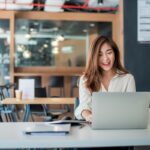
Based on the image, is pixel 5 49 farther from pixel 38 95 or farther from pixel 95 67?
pixel 95 67

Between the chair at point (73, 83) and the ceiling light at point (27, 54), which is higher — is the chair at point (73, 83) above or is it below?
below

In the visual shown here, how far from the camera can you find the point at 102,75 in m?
2.18

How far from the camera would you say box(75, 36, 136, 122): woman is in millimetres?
2076

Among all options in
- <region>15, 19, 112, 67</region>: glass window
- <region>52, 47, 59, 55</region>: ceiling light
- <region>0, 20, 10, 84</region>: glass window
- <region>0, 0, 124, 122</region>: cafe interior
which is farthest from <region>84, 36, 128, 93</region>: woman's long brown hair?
<region>52, 47, 59, 55</region>: ceiling light

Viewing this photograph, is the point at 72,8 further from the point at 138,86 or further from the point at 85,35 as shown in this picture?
the point at 138,86

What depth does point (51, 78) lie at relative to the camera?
7.08m

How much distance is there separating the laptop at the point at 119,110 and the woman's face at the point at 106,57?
2.14 ft

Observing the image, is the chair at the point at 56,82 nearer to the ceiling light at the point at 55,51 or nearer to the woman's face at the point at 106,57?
the ceiling light at the point at 55,51

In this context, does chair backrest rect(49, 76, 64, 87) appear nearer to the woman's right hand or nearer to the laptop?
the woman's right hand

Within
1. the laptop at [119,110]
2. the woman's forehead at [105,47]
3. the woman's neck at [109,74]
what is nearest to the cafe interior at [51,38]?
the woman's neck at [109,74]

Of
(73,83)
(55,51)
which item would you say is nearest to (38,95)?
(73,83)

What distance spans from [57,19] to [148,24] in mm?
3895

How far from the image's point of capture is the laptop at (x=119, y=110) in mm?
1450

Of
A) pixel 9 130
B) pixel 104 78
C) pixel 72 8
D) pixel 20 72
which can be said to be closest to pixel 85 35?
pixel 72 8
